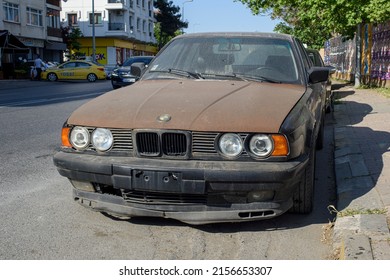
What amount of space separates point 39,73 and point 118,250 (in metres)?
31.5

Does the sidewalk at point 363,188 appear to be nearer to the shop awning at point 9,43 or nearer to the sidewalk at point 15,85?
the sidewalk at point 15,85

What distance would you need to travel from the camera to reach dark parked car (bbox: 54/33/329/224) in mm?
3525

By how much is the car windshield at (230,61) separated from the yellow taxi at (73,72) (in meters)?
28.1

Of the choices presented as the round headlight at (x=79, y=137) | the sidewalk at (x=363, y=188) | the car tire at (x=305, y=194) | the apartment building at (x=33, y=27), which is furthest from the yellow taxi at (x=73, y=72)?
the car tire at (x=305, y=194)

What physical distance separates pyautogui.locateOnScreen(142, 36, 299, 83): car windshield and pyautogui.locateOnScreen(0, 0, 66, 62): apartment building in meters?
31.2

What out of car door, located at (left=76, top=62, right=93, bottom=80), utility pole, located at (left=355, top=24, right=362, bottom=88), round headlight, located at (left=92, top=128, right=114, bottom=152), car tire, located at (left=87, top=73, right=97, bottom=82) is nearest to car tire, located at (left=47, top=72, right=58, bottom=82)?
car door, located at (left=76, top=62, right=93, bottom=80)

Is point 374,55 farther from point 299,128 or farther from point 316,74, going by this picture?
point 299,128

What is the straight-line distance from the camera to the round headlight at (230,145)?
357 cm

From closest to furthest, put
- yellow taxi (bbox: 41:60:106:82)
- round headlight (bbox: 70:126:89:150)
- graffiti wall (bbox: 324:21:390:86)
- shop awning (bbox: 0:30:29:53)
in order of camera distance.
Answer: round headlight (bbox: 70:126:89:150)
graffiti wall (bbox: 324:21:390:86)
yellow taxi (bbox: 41:60:106:82)
shop awning (bbox: 0:30:29:53)

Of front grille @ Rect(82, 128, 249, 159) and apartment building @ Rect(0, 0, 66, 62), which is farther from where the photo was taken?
apartment building @ Rect(0, 0, 66, 62)

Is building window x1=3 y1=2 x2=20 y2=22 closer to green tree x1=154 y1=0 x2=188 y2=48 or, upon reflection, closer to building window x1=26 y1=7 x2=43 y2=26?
building window x1=26 y1=7 x2=43 y2=26
